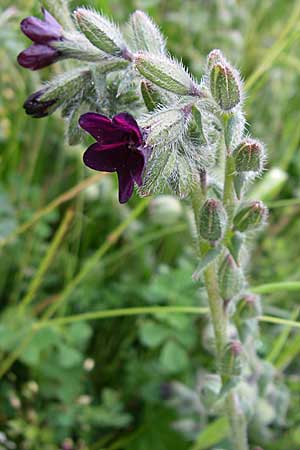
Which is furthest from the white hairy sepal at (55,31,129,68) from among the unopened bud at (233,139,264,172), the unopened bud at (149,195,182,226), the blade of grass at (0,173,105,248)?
the unopened bud at (149,195,182,226)

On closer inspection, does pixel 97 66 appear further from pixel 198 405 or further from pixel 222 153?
pixel 198 405

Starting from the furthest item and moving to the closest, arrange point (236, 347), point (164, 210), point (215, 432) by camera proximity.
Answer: point (164, 210) < point (215, 432) < point (236, 347)

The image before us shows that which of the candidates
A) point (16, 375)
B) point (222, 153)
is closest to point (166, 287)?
point (16, 375)

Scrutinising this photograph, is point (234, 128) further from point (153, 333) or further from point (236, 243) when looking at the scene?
point (153, 333)

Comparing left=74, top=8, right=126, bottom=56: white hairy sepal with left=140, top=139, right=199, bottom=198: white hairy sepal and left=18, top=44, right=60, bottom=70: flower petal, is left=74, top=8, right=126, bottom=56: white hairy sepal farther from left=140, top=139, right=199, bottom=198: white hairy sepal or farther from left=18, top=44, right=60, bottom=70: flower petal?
left=140, top=139, right=199, bottom=198: white hairy sepal

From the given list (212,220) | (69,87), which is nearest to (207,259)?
(212,220)

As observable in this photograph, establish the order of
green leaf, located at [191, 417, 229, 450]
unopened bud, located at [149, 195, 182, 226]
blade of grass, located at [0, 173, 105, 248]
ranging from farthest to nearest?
unopened bud, located at [149, 195, 182, 226]
blade of grass, located at [0, 173, 105, 248]
green leaf, located at [191, 417, 229, 450]

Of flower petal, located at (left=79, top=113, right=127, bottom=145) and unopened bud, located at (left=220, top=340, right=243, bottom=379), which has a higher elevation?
flower petal, located at (left=79, top=113, right=127, bottom=145)
